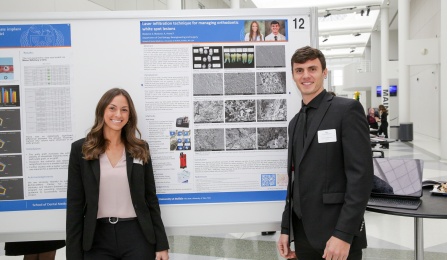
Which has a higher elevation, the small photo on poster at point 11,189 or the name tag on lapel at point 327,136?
the name tag on lapel at point 327,136

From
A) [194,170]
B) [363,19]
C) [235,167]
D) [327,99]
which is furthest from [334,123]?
[363,19]

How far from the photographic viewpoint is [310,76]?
191cm

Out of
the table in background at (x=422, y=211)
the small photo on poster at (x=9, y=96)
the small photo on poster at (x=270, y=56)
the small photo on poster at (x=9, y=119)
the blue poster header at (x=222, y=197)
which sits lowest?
the table in background at (x=422, y=211)

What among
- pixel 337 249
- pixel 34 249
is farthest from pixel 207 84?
pixel 34 249

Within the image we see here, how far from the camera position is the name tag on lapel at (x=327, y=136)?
5.94ft

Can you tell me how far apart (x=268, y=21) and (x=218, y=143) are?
803 mm

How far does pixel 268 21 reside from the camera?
2271 mm

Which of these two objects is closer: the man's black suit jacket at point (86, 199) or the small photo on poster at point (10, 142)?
the man's black suit jacket at point (86, 199)

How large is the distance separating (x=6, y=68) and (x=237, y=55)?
1.39 m

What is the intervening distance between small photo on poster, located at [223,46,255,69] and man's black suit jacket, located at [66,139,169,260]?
0.81 metres

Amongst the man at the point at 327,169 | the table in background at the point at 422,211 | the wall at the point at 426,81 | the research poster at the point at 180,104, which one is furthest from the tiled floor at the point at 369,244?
the wall at the point at 426,81

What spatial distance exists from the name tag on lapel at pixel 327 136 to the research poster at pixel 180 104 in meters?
0.49

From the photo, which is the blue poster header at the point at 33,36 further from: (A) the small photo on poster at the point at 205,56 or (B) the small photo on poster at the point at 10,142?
(A) the small photo on poster at the point at 205,56

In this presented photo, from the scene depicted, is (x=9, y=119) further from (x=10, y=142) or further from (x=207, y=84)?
(x=207, y=84)
